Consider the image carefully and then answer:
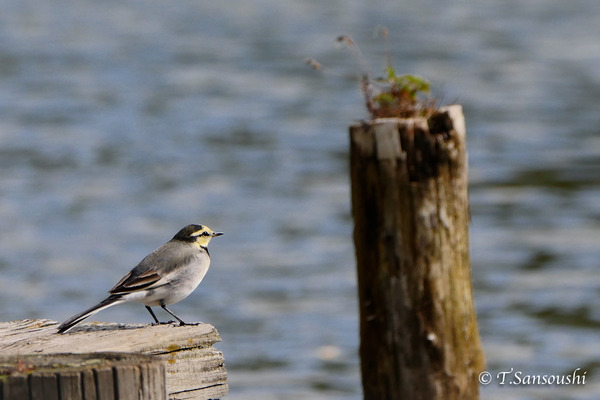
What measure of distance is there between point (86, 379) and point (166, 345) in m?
1.28

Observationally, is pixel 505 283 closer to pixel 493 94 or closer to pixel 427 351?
pixel 427 351

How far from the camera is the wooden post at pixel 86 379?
13.1ft

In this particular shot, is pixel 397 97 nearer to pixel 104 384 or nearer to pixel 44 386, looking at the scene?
pixel 104 384

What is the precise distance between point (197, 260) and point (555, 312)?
1063 centimetres

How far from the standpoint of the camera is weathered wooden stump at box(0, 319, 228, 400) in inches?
203

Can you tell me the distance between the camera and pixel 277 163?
25.9 metres

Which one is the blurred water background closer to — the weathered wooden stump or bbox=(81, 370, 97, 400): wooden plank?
the weathered wooden stump

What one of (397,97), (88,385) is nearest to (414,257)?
(397,97)

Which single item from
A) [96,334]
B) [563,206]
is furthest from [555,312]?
[96,334]

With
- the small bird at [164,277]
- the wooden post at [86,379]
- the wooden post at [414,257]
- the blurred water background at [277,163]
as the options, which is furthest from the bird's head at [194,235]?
the blurred water background at [277,163]

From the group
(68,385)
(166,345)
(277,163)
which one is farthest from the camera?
(277,163)

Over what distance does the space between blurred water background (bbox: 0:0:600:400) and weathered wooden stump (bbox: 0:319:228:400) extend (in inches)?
303

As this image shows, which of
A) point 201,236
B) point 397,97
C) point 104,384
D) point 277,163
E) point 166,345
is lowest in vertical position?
point 104,384

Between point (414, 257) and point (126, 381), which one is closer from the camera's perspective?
point (126, 381)
